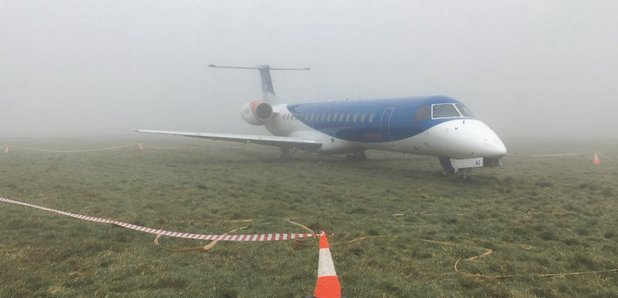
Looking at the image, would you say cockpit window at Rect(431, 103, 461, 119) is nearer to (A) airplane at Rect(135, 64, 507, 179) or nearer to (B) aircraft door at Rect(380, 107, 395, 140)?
(A) airplane at Rect(135, 64, 507, 179)

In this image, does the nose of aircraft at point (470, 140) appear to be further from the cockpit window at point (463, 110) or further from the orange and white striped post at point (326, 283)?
the orange and white striped post at point (326, 283)

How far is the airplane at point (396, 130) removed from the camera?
1263 cm

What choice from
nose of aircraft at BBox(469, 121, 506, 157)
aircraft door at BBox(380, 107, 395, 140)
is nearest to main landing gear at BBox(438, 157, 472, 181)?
nose of aircraft at BBox(469, 121, 506, 157)

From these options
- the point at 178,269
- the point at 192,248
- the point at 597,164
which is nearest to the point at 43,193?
the point at 192,248

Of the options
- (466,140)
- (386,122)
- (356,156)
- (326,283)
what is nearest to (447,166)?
(466,140)

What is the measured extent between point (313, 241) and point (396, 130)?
941cm

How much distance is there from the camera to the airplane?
41.4 feet

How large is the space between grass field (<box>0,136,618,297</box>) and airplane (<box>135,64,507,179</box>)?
99 centimetres

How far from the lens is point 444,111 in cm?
1389

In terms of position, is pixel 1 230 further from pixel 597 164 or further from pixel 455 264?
pixel 597 164

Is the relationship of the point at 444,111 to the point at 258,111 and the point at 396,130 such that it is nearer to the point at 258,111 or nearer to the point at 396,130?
the point at 396,130

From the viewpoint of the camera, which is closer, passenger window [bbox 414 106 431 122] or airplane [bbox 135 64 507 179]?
airplane [bbox 135 64 507 179]

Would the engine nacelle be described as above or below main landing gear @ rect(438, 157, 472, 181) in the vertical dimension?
above

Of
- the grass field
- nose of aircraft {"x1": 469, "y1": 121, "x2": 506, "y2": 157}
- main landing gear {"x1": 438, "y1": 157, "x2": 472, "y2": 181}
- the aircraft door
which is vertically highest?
the aircraft door
